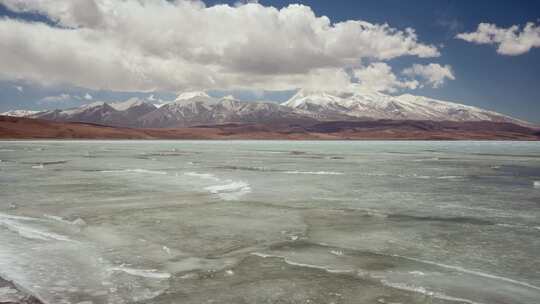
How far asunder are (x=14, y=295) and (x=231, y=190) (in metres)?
13.4

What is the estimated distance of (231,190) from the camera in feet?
64.9

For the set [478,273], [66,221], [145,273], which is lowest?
[66,221]

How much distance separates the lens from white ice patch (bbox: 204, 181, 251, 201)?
17844 millimetres

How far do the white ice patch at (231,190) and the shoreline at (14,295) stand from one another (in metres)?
10.3

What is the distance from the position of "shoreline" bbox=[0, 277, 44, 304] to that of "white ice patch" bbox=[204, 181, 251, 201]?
10320mm

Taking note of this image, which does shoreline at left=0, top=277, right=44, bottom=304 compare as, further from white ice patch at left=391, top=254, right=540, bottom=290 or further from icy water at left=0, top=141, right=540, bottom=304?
white ice patch at left=391, top=254, right=540, bottom=290

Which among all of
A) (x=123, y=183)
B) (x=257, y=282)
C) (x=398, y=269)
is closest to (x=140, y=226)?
(x=257, y=282)

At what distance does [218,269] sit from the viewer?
8125mm

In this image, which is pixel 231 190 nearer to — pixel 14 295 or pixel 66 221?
pixel 66 221

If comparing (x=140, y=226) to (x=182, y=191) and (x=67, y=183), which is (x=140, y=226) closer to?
(x=182, y=191)

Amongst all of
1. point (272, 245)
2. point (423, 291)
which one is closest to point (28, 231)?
point (272, 245)

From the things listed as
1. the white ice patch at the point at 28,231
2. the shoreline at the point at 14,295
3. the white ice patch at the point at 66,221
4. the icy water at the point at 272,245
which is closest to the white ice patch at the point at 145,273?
the icy water at the point at 272,245

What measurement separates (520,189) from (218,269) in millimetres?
17326

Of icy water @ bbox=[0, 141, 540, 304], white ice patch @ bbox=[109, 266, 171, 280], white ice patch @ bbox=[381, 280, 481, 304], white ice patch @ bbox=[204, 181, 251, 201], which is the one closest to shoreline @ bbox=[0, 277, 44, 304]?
icy water @ bbox=[0, 141, 540, 304]
